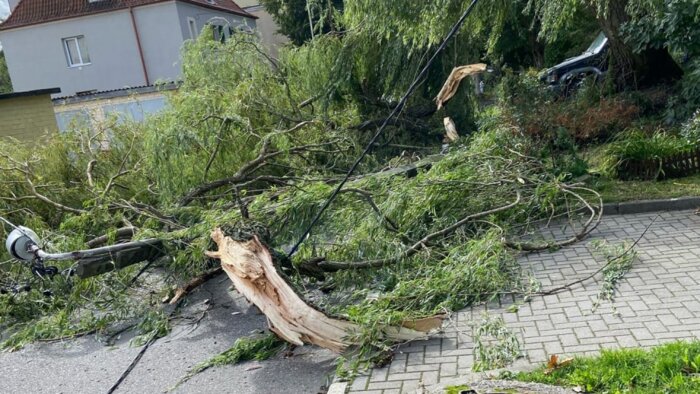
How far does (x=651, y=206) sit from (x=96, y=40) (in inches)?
1052

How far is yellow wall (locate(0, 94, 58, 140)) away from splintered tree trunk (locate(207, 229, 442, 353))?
1180cm

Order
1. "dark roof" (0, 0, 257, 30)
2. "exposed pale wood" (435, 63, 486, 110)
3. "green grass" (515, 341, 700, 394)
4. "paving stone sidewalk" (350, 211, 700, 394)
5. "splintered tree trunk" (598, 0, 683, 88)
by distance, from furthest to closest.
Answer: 1. "dark roof" (0, 0, 257, 30)
2. "splintered tree trunk" (598, 0, 683, 88)
3. "exposed pale wood" (435, 63, 486, 110)
4. "paving stone sidewalk" (350, 211, 700, 394)
5. "green grass" (515, 341, 700, 394)

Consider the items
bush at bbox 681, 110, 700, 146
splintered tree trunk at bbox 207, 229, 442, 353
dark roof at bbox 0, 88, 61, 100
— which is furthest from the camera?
dark roof at bbox 0, 88, 61, 100

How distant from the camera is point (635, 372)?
3.21 metres

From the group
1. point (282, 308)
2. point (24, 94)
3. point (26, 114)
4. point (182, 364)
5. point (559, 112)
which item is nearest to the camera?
point (282, 308)

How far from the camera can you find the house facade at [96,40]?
26125 millimetres

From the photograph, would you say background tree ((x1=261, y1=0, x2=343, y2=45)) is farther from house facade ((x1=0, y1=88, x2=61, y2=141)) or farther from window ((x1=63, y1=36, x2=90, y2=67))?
house facade ((x1=0, y1=88, x2=61, y2=141))

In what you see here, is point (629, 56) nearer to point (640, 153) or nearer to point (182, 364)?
→ point (640, 153)

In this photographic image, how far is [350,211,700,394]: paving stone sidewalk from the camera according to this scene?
3.75 metres

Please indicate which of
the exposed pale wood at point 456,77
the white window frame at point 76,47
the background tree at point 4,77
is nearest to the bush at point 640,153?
the exposed pale wood at point 456,77

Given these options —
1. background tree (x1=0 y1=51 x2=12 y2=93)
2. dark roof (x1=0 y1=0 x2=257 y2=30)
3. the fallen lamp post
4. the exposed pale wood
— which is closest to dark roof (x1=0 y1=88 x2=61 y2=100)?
the fallen lamp post

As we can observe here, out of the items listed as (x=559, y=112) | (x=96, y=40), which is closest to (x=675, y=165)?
(x=559, y=112)

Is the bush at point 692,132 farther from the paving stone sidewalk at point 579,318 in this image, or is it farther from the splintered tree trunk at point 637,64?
the splintered tree trunk at point 637,64

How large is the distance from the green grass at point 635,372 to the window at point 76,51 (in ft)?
94.8
